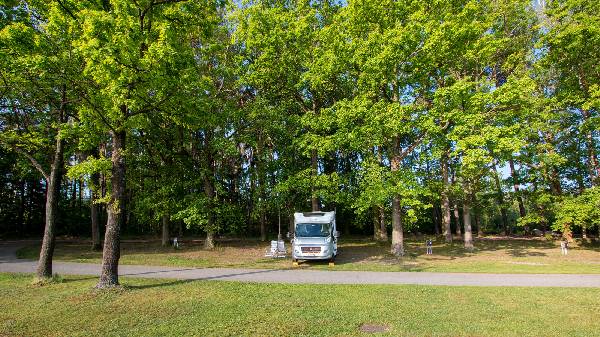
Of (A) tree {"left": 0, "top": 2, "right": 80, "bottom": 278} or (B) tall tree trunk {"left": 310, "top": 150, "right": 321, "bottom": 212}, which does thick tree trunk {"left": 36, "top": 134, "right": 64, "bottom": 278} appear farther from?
(B) tall tree trunk {"left": 310, "top": 150, "right": 321, "bottom": 212}

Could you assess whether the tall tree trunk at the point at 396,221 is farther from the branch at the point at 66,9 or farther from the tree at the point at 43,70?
the branch at the point at 66,9

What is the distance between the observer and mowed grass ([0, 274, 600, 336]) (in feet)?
23.7

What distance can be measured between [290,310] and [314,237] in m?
10.6

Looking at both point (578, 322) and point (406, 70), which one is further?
point (406, 70)

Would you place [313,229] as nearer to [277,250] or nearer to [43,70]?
[277,250]

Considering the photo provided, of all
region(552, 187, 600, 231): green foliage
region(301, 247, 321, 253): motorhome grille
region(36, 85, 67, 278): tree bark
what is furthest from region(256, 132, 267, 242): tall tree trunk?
region(552, 187, 600, 231): green foliage

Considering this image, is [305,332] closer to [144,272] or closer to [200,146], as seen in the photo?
[144,272]

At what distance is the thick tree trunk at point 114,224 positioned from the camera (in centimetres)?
1134

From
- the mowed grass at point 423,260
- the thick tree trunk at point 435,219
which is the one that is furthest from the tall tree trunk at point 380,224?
the thick tree trunk at point 435,219

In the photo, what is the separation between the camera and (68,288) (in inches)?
450

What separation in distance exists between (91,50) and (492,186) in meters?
31.1

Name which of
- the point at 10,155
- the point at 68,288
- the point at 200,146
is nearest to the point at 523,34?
the point at 200,146

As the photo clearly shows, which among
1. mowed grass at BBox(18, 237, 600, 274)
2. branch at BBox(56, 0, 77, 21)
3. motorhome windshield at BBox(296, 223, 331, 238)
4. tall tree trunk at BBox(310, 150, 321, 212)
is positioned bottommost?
mowed grass at BBox(18, 237, 600, 274)

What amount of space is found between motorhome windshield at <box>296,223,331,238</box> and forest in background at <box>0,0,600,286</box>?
106 inches
